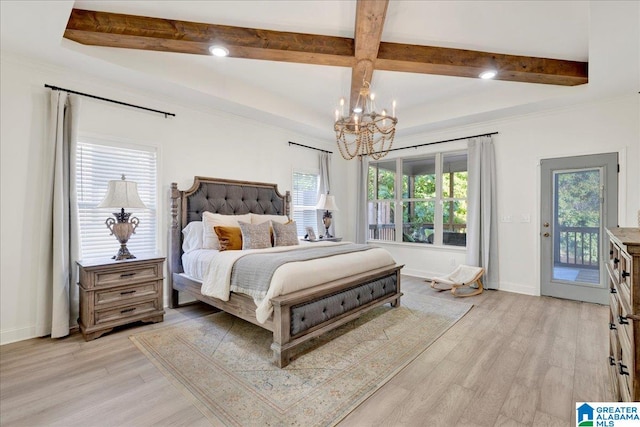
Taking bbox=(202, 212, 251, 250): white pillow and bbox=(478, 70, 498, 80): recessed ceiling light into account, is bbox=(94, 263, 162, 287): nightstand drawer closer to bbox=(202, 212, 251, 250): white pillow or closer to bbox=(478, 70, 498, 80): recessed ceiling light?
bbox=(202, 212, 251, 250): white pillow

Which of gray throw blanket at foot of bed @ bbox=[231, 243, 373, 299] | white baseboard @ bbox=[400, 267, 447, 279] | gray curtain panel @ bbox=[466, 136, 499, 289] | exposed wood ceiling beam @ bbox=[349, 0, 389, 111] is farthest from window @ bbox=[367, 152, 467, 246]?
gray throw blanket at foot of bed @ bbox=[231, 243, 373, 299]

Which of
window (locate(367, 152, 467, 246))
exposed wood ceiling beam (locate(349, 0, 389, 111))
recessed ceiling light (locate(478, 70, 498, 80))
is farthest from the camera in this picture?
window (locate(367, 152, 467, 246))

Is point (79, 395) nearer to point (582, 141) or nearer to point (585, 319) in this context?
point (585, 319)

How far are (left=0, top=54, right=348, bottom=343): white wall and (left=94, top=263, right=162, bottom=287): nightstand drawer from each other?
60cm

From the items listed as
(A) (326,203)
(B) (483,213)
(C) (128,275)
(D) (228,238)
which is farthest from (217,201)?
(B) (483,213)

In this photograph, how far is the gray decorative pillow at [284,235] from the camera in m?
3.79

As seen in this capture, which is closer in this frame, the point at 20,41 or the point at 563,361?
the point at 563,361

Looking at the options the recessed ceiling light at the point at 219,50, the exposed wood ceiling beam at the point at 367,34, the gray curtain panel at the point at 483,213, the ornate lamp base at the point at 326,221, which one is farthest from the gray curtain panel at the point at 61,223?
the gray curtain panel at the point at 483,213

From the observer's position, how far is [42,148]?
2.88m

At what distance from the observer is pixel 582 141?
3.91 meters

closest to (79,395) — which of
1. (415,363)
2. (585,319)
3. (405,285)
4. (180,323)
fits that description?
(180,323)

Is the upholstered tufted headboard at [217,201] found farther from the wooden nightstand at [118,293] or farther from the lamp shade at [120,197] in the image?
the lamp shade at [120,197]

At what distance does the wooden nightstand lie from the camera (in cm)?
273

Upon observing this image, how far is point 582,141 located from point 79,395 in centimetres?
588
